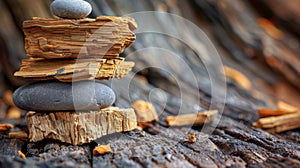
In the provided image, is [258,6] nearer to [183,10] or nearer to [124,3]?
[183,10]

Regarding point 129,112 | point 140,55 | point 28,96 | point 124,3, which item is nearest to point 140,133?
point 129,112

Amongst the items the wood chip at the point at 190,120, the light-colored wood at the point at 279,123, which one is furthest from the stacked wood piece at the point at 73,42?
the light-colored wood at the point at 279,123

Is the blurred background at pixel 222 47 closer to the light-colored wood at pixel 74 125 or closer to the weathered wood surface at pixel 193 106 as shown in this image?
the weathered wood surface at pixel 193 106

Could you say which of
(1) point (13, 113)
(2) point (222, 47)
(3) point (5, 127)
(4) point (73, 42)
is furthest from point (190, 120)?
(2) point (222, 47)

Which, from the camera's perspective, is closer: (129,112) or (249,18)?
(129,112)

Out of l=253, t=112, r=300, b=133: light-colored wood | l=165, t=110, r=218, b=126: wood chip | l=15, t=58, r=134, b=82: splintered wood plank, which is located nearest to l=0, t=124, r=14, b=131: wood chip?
l=15, t=58, r=134, b=82: splintered wood plank

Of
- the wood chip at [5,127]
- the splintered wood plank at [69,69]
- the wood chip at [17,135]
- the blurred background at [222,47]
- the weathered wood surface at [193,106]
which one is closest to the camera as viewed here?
the weathered wood surface at [193,106]

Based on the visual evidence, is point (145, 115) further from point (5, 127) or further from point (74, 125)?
point (5, 127)
